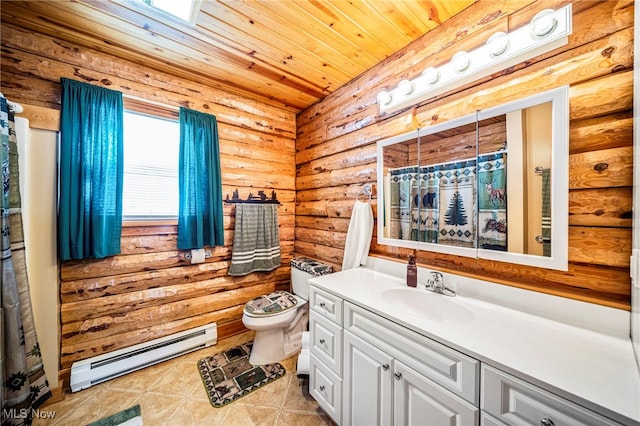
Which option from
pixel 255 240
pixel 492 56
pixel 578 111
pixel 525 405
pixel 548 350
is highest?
pixel 492 56

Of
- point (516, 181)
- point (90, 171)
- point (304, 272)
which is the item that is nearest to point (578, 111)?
point (516, 181)

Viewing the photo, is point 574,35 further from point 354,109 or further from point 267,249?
point 267,249

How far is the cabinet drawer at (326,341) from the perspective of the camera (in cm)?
127

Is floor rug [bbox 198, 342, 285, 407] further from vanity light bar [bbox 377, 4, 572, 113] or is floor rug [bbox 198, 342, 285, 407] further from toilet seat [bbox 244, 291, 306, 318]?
vanity light bar [bbox 377, 4, 572, 113]

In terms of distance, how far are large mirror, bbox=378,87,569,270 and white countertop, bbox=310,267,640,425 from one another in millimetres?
269

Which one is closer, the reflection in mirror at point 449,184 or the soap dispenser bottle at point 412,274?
the reflection in mirror at point 449,184

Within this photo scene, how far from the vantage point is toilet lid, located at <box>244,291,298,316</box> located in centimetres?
183

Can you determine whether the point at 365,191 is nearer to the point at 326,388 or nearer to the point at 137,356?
the point at 326,388

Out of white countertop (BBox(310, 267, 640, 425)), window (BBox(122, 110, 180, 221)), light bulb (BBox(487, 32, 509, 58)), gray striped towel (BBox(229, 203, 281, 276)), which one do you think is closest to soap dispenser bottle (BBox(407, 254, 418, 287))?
white countertop (BBox(310, 267, 640, 425))

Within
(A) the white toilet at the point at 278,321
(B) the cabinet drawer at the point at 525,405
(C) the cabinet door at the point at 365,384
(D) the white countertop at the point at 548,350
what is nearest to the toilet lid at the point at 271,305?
(A) the white toilet at the point at 278,321

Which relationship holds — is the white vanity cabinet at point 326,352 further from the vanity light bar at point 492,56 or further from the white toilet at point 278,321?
the vanity light bar at point 492,56

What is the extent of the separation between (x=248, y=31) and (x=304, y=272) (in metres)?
1.85

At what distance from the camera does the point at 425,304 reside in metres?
1.32

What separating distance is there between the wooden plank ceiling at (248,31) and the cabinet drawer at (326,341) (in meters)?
1.78
